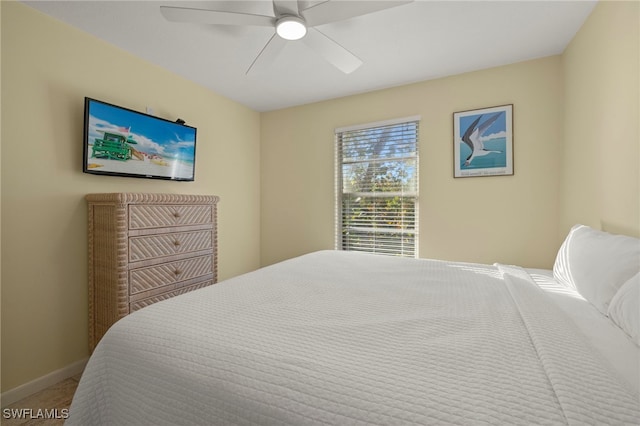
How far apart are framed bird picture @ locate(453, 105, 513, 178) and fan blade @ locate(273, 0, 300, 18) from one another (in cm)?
195

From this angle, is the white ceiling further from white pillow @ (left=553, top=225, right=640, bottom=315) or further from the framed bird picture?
white pillow @ (left=553, top=225, right=640, bottom=315)

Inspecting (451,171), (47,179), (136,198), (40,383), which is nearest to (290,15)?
(136,198)

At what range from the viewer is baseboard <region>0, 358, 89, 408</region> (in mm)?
1814

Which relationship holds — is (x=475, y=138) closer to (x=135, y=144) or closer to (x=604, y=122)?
(x=604, y=122)

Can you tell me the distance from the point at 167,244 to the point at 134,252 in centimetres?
27

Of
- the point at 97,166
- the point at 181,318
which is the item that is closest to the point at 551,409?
the point at 181,318

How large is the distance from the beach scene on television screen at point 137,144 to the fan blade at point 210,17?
1.04 metres

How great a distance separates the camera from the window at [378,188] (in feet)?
10.4

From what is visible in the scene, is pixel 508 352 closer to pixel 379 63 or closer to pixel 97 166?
pixel 379 63

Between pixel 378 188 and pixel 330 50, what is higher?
pixel 330 50

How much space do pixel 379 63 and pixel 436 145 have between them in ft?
3.30

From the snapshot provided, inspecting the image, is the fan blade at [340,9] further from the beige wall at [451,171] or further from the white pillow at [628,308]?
the beige wall at [451,171]

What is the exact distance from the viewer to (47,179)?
2.01 metres

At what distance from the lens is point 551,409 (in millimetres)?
610
